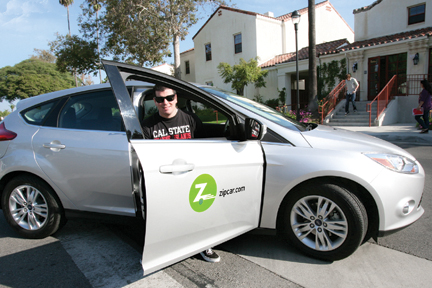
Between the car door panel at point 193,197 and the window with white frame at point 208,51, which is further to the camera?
the window with white frame at point 208,51

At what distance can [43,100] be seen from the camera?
3182mm

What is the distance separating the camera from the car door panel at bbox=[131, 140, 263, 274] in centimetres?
189

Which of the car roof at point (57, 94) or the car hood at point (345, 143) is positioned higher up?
the car roof at point (57, 94)

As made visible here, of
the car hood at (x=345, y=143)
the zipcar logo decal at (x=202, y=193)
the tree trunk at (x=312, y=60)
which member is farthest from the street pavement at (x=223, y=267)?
the tree trunk at (x=312, y=60)

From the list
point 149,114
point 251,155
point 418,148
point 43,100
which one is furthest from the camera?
point 418,148

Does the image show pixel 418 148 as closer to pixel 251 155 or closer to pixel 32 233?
pixel 251 155

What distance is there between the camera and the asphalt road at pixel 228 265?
7.38 feet

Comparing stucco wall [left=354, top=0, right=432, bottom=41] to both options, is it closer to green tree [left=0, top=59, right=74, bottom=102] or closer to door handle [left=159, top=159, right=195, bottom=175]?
door handle [left=159, top=159, right=195, bottom=175]

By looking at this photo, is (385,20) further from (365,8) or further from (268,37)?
(268,37)

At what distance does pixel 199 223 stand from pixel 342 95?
16.1 metres

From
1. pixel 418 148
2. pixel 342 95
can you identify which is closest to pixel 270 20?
pixel 342 95

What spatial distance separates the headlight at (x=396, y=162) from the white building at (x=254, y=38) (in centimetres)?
1896

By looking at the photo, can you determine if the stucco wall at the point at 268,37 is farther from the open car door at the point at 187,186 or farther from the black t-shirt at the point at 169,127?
the open car door at the point at 187,186

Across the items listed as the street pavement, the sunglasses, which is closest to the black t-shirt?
the sunglasses
